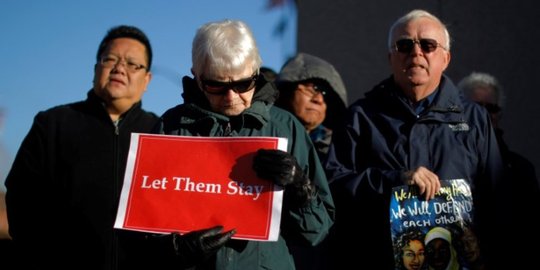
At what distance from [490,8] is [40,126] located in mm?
4349

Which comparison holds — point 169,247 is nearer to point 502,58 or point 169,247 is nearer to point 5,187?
point 5,187

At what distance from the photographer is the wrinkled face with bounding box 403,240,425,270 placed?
2603mm

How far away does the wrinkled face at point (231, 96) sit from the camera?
2.20m

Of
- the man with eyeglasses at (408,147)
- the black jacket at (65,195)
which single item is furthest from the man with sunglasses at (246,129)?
the black jacket at (65,195)

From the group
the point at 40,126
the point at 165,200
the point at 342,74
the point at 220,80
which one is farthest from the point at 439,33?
the point at 342,74

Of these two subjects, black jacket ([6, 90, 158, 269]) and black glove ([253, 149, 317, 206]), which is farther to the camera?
black jacket ([6, 90, 158, 269])

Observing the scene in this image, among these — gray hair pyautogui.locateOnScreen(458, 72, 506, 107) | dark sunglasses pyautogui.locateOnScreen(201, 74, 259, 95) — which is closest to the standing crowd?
dark sunglasses pyautogui.locateOnScreen(201, 74, 259, 95)

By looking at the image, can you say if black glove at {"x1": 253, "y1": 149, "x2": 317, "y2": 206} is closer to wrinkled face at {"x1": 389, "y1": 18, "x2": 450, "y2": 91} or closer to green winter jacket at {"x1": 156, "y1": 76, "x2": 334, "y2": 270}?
green winter jacket at {"x1": 156, "y1": 76, "x2": 334, "y2": 270}

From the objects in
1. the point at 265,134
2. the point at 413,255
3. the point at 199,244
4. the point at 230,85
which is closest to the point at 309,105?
the point at 413,255

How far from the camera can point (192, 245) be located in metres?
2.02

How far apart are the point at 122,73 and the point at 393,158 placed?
1828mm

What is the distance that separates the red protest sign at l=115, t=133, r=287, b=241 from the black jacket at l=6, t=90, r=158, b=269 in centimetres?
95

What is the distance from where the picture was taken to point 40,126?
339cm

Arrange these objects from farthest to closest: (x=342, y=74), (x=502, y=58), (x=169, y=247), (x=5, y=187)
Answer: (x=342, y=74)
(x=502, y=58)
(x=5, y=187)
(x=169, y=247)
